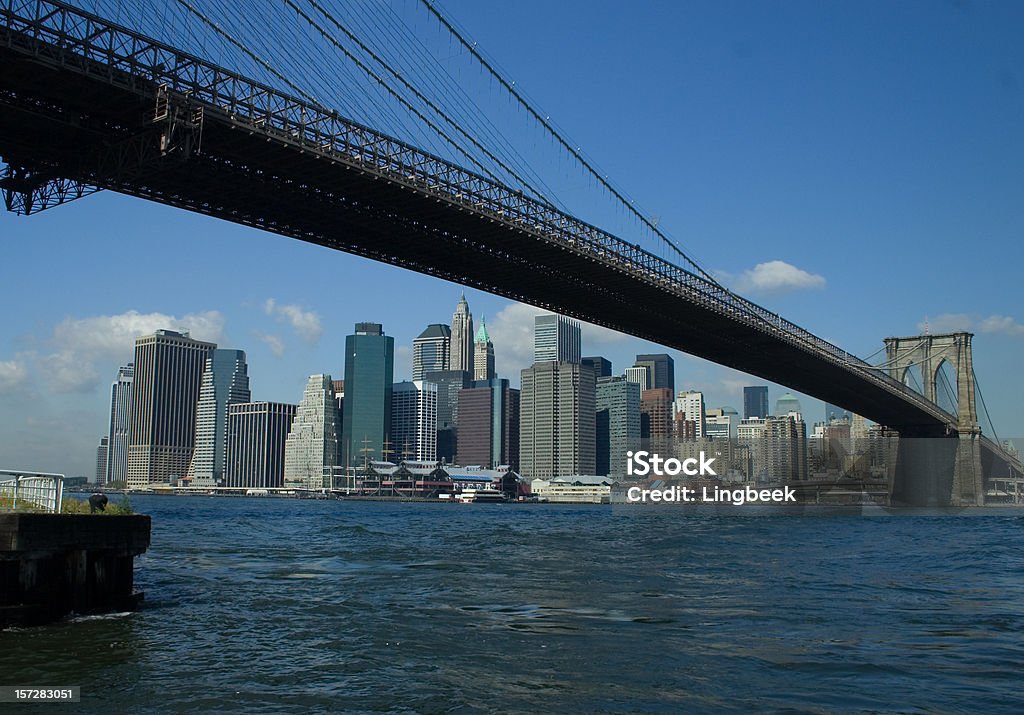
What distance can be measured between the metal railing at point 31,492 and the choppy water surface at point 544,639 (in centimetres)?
228

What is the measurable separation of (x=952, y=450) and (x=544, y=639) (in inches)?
3825

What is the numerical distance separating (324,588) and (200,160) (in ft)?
67.6

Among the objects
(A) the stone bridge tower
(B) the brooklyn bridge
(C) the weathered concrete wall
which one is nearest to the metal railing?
(C) the weathered concrete wall

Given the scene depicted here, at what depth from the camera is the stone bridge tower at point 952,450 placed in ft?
327

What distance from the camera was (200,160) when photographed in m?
36.5

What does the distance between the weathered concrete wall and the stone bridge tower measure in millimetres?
97127

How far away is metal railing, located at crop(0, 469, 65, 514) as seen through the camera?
16.5 metres

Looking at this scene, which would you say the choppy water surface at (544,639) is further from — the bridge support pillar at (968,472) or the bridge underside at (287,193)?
the bridge support pillar at (968,472)

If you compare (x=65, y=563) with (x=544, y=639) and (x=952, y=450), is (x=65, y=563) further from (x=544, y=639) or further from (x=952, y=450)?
(x=952, y=450)

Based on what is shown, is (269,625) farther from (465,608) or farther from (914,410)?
(914,410)

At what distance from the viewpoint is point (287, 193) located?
1593 inches

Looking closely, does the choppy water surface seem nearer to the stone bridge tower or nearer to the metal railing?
the metal railing

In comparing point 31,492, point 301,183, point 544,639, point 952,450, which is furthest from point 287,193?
point 952,450

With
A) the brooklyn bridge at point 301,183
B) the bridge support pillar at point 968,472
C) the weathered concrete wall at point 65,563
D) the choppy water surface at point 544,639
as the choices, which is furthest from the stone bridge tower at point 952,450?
the weathered concrete wall at point 65,563
